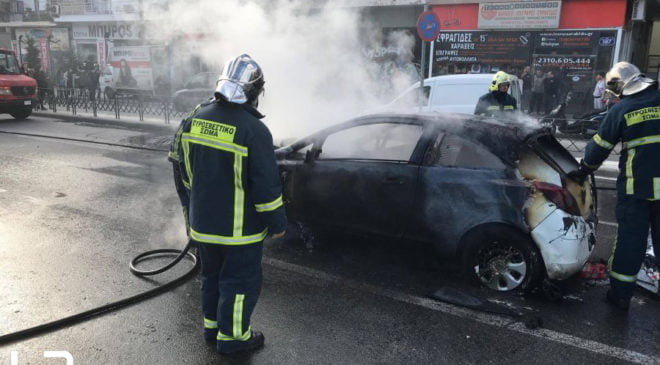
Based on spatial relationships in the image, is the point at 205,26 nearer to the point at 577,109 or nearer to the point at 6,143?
the point at 6,143

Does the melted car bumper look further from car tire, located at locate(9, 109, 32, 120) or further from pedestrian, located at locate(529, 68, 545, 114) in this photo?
car tire, located at locate(9, 109, 32, 120)

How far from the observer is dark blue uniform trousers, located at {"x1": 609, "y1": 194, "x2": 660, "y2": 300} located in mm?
3787

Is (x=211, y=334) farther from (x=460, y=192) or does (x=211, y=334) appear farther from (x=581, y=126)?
(x=581, y=126)

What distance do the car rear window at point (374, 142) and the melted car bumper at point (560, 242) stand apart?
1.25 meters

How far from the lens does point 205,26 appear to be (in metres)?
10.0

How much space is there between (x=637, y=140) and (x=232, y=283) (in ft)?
9.88

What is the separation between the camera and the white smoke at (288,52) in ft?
29.8

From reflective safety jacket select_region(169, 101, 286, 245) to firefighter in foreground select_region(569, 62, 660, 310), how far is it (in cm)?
257

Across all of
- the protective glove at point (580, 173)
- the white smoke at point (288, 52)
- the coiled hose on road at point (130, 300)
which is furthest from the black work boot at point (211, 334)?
the white smoke at point (288, 52)

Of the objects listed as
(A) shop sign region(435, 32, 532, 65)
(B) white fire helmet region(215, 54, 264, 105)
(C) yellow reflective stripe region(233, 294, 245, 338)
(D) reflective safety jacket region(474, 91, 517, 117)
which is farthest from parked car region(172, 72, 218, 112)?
(C) yellow reflective stripe region(233, 294, 245, 338)

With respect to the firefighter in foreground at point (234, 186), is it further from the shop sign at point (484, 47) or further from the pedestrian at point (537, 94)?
the shop sign at point (484, 47)

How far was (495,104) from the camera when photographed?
6965 mm

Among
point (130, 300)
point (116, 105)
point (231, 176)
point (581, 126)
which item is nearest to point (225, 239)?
point (231, 176)

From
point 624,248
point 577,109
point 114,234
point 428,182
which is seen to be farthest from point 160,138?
point 577,109
